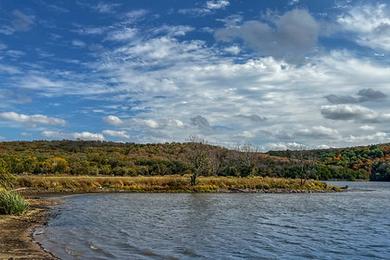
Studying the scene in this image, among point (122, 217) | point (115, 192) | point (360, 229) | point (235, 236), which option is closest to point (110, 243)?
point (235, 236)

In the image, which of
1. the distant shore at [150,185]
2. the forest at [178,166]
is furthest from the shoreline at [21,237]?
the forest at [178,166]

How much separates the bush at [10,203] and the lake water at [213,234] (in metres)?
2.61

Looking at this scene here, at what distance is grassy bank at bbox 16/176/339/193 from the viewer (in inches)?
3125

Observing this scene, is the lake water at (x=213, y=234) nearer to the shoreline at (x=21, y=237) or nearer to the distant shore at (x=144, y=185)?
the shoreline at (x=21, y=237)

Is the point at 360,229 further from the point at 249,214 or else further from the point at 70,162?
the point at 70,162

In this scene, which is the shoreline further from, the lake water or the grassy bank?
the grassy bank

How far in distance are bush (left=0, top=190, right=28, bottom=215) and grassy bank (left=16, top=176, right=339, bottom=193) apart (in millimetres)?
41265

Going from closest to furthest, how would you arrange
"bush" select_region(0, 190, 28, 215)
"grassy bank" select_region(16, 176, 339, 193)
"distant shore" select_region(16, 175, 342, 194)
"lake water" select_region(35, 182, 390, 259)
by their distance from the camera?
1. "lake water" select_region(35, 182, 390, 259)
2. "bush" select_region(0, 190, 28, 215)
3. "distant shore" select_region(16, 175, 342, 194)
4. "grassy bank" select_region(16, 176, 339, 193)

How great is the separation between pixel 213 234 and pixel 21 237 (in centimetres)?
1215

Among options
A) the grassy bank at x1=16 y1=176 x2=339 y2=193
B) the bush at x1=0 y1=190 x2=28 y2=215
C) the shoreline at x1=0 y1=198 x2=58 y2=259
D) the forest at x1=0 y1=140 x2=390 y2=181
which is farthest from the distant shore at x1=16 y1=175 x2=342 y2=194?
the shoreline at x1=0 y1=198 x2=58 y2=259

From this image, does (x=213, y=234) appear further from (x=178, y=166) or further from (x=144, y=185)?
(x=178, y=166)

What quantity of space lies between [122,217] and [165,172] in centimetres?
8027

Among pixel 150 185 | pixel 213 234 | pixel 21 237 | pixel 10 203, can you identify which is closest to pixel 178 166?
pixel 150 185

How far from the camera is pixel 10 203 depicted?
33.8 metres
